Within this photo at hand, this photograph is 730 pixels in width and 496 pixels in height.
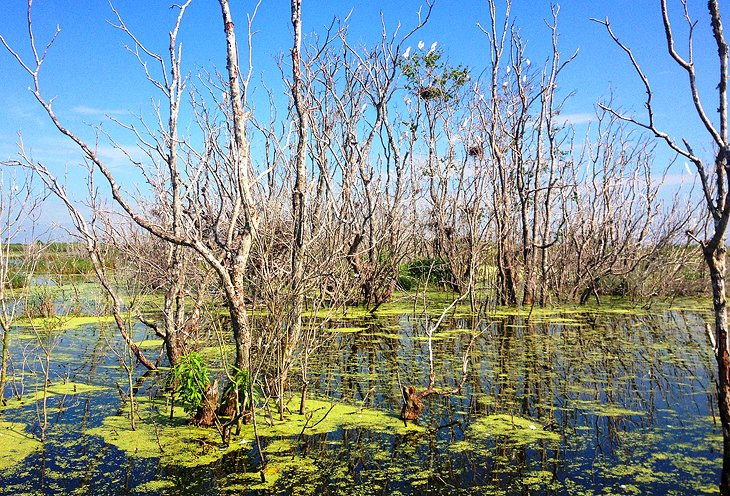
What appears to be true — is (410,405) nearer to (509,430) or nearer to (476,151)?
(509,430)

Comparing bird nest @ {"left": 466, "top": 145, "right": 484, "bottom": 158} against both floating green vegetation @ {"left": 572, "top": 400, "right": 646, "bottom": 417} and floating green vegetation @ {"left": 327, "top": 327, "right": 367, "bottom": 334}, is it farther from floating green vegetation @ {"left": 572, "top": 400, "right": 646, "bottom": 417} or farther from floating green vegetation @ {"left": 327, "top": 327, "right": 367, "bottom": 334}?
floating green vegetation @ {"left": 572, "top": 400, "right": 646, "bottom": 417}

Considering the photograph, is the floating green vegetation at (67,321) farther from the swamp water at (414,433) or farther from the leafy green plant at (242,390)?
the leafy green plant at (242,390)

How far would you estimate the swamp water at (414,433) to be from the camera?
13.0 ft

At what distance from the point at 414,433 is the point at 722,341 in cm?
242

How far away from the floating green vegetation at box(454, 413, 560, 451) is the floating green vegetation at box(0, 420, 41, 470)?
3308 millimetres

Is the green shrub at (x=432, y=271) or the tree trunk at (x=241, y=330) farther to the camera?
the green shrub at (x=432, y=271)

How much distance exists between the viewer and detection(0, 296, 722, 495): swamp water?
3.98m

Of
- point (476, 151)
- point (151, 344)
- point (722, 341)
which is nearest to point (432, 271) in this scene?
point (476, 151)

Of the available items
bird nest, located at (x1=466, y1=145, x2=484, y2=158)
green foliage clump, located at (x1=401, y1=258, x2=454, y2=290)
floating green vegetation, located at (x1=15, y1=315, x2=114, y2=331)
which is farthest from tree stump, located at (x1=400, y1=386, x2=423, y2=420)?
green foliage clump, located at (x1=401, y1=258, x2=454, y2=290)

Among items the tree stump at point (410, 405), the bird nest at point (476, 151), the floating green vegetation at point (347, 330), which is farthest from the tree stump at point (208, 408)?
the bird nest at point (476, 151)

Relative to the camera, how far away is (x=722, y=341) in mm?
3635

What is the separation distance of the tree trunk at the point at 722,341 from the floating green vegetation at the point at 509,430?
1309 mm

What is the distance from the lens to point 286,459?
14.3 feet

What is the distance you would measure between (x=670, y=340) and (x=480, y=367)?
3.60m
